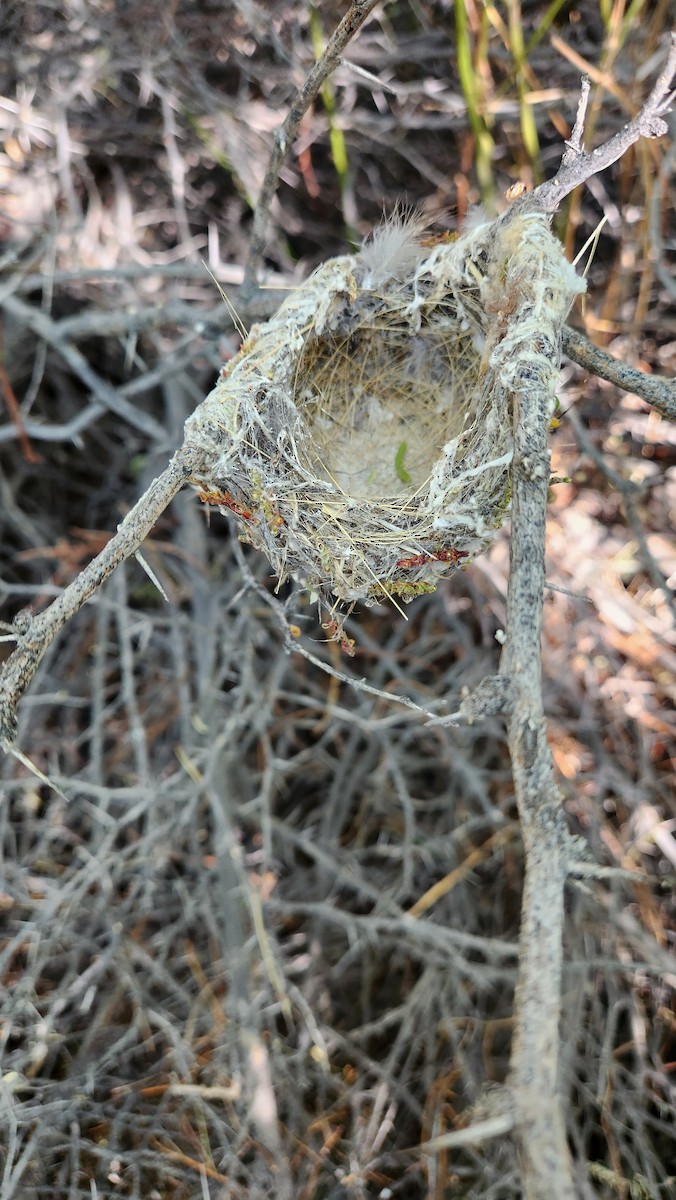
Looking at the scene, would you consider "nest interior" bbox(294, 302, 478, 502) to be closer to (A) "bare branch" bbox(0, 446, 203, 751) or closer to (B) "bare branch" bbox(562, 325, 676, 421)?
(B) "bare branch" bbox(562, 325, 676, 421)

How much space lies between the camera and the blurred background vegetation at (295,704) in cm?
205

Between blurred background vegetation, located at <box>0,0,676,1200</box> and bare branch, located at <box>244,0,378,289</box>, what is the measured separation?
239 millimetres

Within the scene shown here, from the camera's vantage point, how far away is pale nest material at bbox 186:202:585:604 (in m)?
1.23

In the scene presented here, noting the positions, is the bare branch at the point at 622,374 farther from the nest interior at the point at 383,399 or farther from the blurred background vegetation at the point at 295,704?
the blurred background vegetation at the point at 295,704

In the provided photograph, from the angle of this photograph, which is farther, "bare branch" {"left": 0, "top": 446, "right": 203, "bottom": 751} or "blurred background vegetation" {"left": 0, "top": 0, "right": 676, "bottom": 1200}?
"blurred background vegetation" {"left": 0, "top": 0, "right": 676, "bottom": 1200}

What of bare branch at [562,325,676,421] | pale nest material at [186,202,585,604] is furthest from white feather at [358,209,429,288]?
bare branch at [562,325,676,421]

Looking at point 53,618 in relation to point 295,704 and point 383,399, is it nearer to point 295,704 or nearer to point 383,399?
point 383,399

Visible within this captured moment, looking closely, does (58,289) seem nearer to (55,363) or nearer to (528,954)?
(55,363)

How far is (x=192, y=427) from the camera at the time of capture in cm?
125

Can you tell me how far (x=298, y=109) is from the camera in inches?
56.0

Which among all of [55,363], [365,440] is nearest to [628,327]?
[365,440]

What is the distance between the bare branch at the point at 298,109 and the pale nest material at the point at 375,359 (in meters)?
0.23

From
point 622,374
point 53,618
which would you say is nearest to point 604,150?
point 622,374

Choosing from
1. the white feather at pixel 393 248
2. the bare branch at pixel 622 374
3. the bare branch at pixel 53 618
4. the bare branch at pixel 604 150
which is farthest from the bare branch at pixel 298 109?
the bare branch at pixel 53 618
